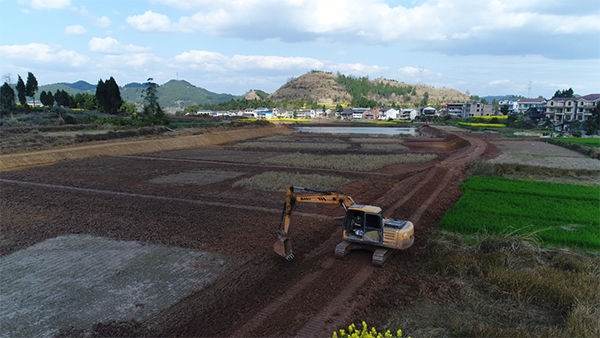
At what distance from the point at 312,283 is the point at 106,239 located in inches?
348

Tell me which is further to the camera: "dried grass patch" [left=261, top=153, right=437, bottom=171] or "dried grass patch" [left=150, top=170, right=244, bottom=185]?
"dried grass patch" [left=261, top=153, right=437, bottom=171]

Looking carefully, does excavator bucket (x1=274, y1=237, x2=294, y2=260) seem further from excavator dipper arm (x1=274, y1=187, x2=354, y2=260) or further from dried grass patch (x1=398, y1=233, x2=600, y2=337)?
dried grass patch (x1=398, y1=233, x2=600, y2=337)

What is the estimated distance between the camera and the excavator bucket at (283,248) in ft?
39.5

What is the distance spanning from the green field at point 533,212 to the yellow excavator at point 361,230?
15.4 ft

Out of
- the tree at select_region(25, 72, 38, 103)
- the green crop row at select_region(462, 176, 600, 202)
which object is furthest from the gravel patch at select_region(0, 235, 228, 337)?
the tree at select_region(25, 72, 38, 103)

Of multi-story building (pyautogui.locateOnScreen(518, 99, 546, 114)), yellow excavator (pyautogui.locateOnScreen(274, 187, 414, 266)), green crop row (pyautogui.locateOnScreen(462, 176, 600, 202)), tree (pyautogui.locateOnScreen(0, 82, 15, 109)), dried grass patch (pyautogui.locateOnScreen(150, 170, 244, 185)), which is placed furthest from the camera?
multi-story building (pyautogui.locateOnScreen(518, 99, 546, 114))

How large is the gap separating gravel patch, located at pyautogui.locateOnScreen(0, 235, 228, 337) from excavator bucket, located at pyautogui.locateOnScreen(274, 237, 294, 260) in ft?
5.98

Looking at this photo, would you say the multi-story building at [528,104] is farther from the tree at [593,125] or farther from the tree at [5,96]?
the tree at [5,96]

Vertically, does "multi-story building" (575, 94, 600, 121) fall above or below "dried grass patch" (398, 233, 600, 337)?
above

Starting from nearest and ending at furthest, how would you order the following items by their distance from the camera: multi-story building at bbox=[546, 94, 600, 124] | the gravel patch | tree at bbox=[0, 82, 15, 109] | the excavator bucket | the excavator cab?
the gravel patch → the excavator cab → the excavator bucket → tree at bbox=[0, 82, 15, 109] → multi-story building at bbox=[546, 94, 600, 124]

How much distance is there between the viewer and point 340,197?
11.8 metres

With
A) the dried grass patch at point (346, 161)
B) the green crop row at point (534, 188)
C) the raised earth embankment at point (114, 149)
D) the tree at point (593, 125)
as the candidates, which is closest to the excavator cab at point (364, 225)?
the green crop row at point (534, 188)

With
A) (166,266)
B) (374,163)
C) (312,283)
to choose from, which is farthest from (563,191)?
(166,266)

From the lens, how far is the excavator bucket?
12039mm
